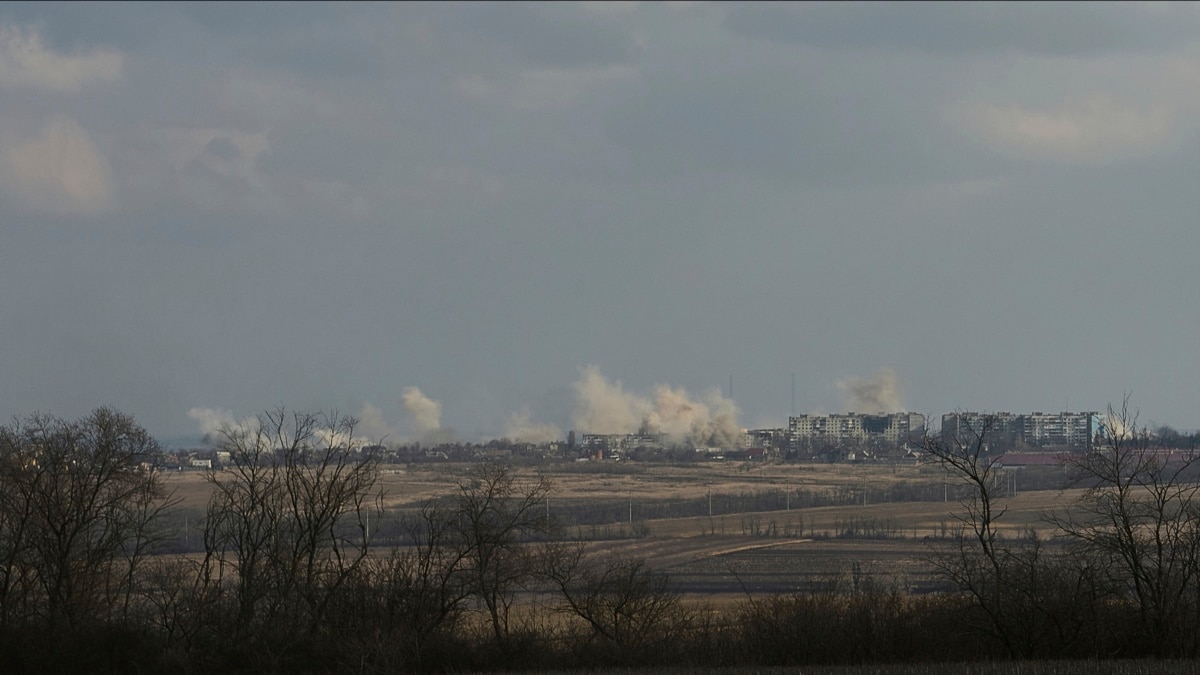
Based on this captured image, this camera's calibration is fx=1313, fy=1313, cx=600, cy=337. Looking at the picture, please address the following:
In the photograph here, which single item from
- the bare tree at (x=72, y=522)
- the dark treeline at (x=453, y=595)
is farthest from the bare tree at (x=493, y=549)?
the bare tree at (x=72, y=522)

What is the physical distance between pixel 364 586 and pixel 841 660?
17.8 meters

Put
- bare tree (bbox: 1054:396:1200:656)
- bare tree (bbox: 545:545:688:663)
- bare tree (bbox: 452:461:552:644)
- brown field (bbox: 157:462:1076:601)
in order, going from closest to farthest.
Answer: bare tree (bbox: 1054:396:1200:656)
bare tree (bbox: 545:545:688:663)
bare tree (bbox: 452:461:552:644)
brown field (bbox: 157:462:1076:601)

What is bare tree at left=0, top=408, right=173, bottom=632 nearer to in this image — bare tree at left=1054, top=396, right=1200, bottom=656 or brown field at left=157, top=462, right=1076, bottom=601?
bare tree at left=1054, top=396, right=1200, bottom=656

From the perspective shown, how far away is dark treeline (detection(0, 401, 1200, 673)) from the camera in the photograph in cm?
3916

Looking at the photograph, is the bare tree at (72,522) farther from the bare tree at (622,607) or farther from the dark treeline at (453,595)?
the bare tree at (622,607)

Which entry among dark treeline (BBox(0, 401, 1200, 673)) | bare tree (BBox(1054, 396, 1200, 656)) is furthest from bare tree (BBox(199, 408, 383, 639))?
bare tree (BBox(1054, 396, 1200, 656))

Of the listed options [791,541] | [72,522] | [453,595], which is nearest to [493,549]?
[453,595]

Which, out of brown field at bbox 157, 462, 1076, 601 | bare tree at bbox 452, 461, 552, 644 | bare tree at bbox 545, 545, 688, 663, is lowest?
brown field at bbox 157, 462, 1076, 601

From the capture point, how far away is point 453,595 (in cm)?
4641

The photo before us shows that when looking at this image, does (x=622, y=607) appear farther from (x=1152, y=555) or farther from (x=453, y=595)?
(x=1152, y=555)

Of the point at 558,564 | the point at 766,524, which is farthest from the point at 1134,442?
the point at 766,524

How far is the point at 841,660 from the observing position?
1537 inches

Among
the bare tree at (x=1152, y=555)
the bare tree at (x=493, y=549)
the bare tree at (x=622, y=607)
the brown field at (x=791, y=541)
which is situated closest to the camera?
the bare tree at (x=1152, y=555)

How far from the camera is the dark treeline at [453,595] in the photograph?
3916 cm
